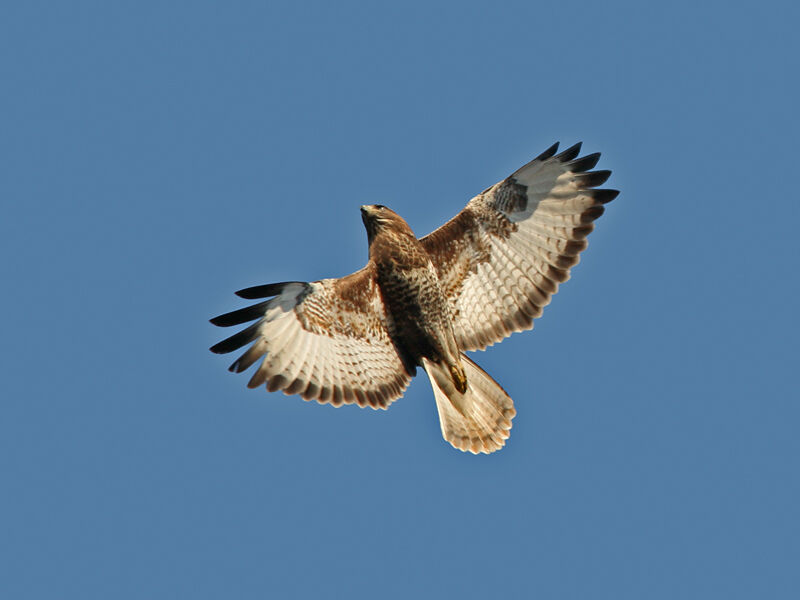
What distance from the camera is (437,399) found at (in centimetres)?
1162

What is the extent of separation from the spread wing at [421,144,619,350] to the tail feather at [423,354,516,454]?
0.40 m

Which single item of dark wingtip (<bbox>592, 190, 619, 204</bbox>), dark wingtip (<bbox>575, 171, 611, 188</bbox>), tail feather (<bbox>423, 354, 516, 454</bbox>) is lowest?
tail feather (<bbox>423, 354, 516, 454</bbox>)

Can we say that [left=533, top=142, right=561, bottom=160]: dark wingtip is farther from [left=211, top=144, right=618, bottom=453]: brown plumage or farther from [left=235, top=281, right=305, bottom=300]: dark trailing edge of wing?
[left=235, top=281, right=305, bottom=300]: dark trailing edge of wing

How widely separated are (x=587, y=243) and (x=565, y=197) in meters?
0.55

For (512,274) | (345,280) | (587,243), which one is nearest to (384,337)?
(345,280)

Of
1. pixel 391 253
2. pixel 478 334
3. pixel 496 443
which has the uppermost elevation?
pixel 391 253

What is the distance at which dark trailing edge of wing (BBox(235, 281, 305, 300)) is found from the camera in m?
10.7

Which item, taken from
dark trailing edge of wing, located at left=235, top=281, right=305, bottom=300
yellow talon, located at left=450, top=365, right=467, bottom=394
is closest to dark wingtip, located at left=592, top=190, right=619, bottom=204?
yellow talon, located at left=450, top=365, right=467, bottom=394

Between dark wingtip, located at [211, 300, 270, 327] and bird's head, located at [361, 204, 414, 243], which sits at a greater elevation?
bird's head, located at [361, 204, 414, 243]

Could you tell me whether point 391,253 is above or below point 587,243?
above

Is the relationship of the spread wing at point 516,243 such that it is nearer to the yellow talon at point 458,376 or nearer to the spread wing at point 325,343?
the yellow talon at point 458,376

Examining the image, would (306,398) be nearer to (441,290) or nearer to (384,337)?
(384,337)

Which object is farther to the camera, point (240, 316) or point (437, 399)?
point (437, 399)

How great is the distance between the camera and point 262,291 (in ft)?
35.6
